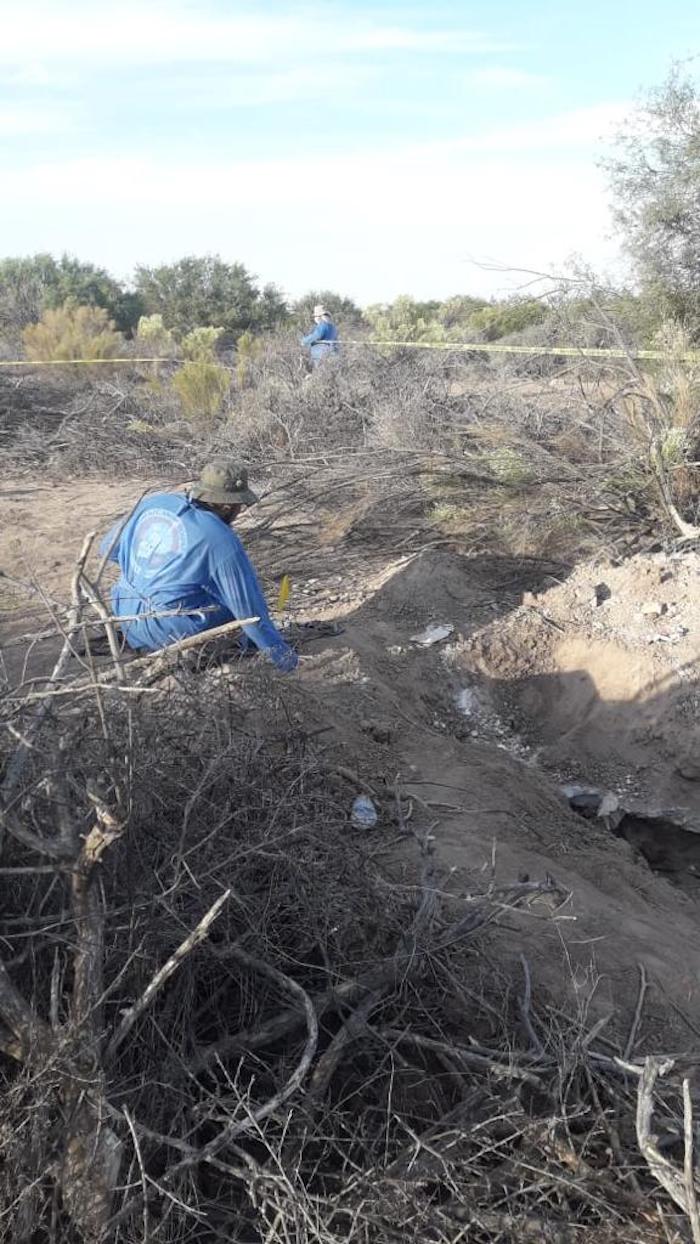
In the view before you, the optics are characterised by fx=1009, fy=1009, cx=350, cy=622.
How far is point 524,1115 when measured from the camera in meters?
2.13

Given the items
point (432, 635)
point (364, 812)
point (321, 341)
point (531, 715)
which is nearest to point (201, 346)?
point (321, 341)

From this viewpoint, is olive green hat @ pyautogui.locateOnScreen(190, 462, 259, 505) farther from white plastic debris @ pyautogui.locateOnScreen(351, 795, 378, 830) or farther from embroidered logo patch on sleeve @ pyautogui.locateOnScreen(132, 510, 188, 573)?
white plastic debris @ pyautogui.locateOnScreen(351, 795, 378, 830)

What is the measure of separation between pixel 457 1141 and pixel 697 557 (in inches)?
178

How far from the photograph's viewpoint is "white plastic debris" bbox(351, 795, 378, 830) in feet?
11.5

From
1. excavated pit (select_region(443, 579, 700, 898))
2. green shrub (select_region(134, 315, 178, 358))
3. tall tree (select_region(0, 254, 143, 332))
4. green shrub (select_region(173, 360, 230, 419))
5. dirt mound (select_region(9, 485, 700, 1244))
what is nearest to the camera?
dirt mound (select_region(9, 485, 700, 1244))

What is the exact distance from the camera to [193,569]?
4.52 metres

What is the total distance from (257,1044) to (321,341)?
37.1 feet

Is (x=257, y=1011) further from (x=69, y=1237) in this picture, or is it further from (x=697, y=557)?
(x=697, y=557)

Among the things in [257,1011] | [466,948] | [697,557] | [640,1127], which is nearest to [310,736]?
[466,948]

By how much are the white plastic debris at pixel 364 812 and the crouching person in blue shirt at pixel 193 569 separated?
0.93 m

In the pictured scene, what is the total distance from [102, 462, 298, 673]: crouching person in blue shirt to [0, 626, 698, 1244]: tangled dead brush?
1745mm

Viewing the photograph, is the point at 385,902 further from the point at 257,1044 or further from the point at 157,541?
the point at 157,541

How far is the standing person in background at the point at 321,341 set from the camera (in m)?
12.5

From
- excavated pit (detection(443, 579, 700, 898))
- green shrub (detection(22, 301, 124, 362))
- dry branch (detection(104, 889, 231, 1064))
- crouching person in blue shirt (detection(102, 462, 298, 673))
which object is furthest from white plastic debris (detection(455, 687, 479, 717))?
green shrub (detection(22, 301, 124, 362))
